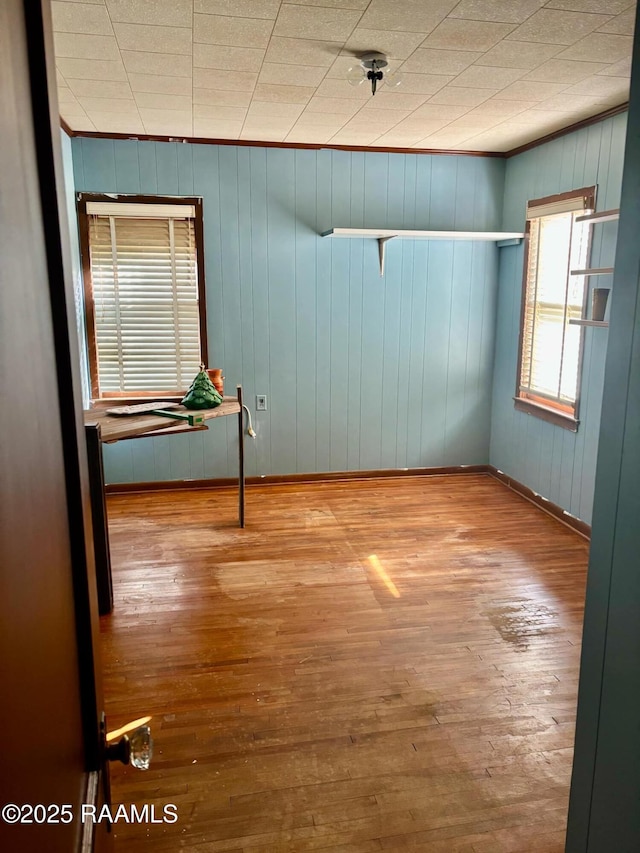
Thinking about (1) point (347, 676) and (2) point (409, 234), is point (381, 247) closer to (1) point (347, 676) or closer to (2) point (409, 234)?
(2) point (409, 234)

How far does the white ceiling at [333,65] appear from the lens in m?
2.49

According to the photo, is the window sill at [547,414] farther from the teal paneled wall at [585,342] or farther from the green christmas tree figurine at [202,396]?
the green christmas tree figurine at [202,396]

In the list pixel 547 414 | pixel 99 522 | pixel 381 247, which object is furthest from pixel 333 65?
pixel 547 414

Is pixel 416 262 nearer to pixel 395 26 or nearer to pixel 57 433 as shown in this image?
pixel 395 26

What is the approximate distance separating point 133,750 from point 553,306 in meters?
4.32

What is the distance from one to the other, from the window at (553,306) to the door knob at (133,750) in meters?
3.91

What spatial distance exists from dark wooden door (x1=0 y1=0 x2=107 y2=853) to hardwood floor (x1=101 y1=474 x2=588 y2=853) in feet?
4.46

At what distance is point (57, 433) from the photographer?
78 centimetres

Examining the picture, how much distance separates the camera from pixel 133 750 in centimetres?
98

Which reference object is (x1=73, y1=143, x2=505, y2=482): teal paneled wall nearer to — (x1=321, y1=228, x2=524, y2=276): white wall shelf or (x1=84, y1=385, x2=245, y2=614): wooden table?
(x1=321, y1=228, x2=524, y2=276): white wall shelf

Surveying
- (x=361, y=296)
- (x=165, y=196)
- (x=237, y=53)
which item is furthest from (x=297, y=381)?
(x=237, y=53)

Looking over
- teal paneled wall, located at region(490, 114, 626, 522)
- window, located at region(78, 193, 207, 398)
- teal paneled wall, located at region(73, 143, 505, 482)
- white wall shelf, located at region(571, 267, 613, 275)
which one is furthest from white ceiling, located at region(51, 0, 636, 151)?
white wall shelf, located at region(571, 267, 613, 275)

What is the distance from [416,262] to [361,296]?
1.79 feet

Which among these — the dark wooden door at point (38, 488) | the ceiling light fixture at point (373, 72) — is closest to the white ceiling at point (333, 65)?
the ceiling light fixture at point (373, 72)
